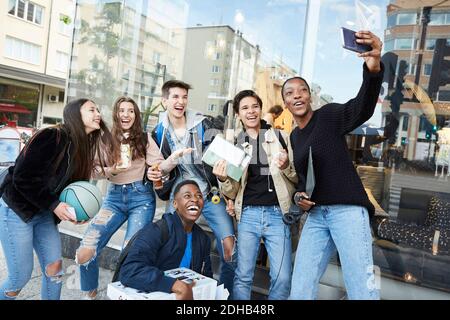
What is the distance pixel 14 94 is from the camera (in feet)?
46.7

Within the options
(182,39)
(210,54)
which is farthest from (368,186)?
(182,39)

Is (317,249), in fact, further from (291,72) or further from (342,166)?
(291,72)

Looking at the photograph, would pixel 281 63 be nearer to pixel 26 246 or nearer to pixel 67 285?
pixel 67 285

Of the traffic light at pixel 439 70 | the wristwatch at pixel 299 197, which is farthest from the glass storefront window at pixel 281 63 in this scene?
the wristwatch at pixel 299 197

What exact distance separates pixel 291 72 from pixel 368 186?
1901mm

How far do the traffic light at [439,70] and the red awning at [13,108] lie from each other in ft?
40.1

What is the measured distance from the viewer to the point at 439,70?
17.9ft

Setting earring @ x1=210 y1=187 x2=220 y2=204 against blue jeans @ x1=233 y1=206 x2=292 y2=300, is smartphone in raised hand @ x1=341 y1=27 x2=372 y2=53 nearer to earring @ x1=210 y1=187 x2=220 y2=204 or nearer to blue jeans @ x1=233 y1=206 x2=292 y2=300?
blue jeans @ x1=233 y1=206 x2=292 y2=300

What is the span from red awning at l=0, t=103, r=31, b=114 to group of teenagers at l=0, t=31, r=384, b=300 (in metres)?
11.5

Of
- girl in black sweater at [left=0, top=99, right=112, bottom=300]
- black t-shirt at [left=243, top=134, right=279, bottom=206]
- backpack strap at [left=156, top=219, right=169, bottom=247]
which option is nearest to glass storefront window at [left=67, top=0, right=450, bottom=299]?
black t-shirt at [left=243, top=134, right=279, bottom=206]

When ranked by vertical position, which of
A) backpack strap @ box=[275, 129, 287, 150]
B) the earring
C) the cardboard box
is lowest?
the cardboard box

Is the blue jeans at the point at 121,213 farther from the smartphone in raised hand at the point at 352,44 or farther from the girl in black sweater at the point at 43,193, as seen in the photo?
the smartphone in raised hand at the point at 352,44

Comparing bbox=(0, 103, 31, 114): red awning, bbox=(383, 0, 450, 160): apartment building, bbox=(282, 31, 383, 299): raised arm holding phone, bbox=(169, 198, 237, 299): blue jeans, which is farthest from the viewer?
bbox=(0, 103, 31, 114): red awning

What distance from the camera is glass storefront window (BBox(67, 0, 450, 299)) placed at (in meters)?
5.17
